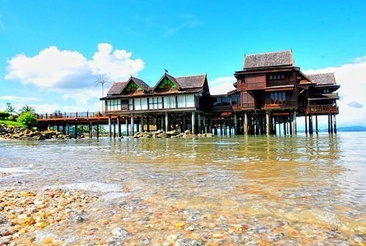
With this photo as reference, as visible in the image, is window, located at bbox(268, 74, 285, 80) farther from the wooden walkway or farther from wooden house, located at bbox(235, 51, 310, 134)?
the wooden walkway

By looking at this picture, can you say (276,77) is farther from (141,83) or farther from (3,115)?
(3,115)

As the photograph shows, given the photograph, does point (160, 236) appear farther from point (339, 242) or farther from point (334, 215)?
point (334, 215)

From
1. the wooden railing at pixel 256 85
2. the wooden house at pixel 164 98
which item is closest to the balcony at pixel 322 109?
the wooden railing at pixel 256 85

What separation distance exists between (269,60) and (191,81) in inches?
438

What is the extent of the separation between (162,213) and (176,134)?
32.6 meters

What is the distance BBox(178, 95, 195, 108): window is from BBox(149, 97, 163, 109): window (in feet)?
9.29

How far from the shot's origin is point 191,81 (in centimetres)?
4266

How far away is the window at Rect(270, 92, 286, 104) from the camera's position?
35938 mm

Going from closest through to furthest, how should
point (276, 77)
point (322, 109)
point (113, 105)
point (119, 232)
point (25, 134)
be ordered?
point (119, 232)
point (276, 77)
point (322, 109)
point (25, 134)
point (113, 105)

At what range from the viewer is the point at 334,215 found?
3.30 metres

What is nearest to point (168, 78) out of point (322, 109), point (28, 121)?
point (322, 109)

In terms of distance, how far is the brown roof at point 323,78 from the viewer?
4247cm

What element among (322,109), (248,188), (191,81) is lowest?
(248,188)

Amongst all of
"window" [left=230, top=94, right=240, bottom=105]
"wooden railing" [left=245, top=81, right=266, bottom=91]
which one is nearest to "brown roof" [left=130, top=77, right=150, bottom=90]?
"window" [left=230, top=94, right=240, bottom=105]
